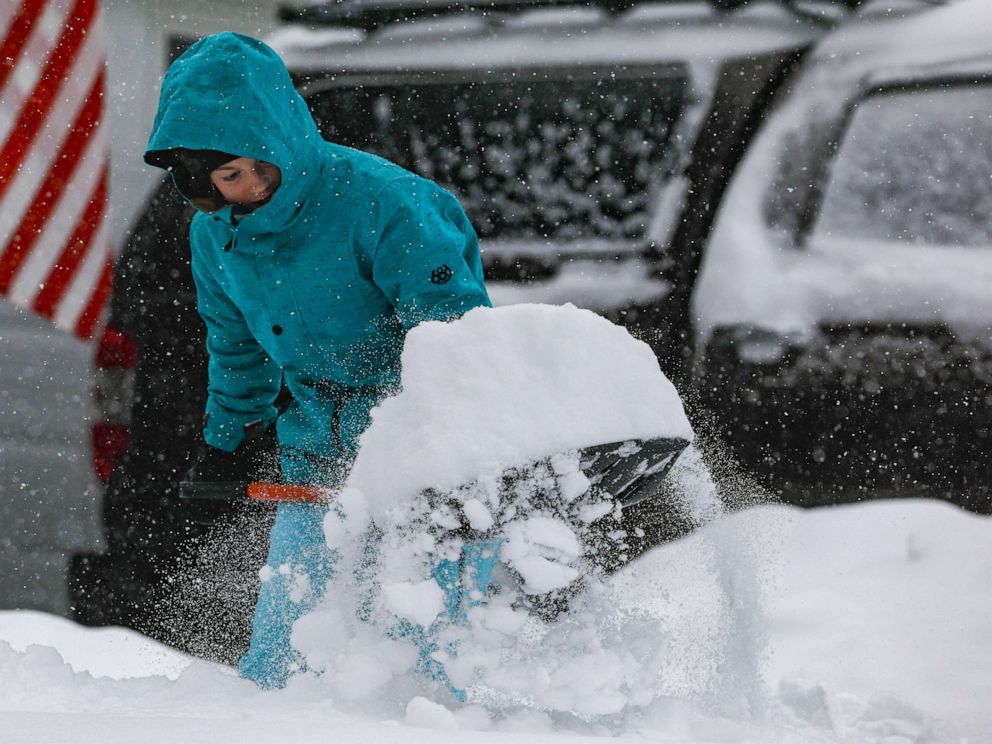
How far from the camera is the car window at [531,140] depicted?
10.2ft

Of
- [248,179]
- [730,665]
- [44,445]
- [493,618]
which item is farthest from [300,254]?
[44,445]

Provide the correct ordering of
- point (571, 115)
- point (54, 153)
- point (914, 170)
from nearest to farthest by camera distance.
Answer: point (914, 170) → point (571, 115) → point (54, 153)

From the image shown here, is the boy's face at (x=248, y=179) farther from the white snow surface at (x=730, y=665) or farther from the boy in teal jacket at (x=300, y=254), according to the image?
the white snow surface at (x=730, y=665)

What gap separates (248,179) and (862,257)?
1698 millimetres

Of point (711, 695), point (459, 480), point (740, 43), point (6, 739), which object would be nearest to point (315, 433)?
point (459, 480)

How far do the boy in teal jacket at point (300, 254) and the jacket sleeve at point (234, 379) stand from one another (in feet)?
0.19

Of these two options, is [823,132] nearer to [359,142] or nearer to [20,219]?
[359,142]

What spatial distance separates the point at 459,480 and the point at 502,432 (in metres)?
0.08

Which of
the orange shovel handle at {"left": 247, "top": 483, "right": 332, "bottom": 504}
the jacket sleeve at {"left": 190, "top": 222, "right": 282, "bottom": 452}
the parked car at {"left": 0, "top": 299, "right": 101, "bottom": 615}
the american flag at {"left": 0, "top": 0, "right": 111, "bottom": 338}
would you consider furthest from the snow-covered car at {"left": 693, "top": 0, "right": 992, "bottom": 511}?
the american flag at {"left": 0, "top": 0, "right": 111, "bottom": 338}

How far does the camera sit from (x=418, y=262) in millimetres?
1790

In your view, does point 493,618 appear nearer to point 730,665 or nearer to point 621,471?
point 621,471

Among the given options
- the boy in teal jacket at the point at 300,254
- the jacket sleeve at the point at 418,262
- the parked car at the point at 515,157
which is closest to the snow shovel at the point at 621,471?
the boy in teal jacket at the point at 300,254

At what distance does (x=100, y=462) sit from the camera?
121 inches

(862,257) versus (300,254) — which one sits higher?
(300,254)
